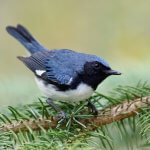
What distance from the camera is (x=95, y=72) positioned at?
2.12 m

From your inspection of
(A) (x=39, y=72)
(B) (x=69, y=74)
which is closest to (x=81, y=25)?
A: (A) (x=39, y=72)

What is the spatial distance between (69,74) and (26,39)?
0.84 meters

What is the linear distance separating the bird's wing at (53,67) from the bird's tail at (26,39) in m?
0.26

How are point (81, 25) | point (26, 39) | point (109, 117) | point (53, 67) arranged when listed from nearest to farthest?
point (109, 117) → point (53, 67) → point (26, 39) → point (81, 25)

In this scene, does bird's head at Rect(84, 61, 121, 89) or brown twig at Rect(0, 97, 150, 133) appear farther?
bird's head at Rect(84, 61, 121, 89)

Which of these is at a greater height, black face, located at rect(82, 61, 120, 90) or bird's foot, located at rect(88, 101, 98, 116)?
black face, located at rect(82, 61, 120, 90)

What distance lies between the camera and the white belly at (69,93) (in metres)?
2.02

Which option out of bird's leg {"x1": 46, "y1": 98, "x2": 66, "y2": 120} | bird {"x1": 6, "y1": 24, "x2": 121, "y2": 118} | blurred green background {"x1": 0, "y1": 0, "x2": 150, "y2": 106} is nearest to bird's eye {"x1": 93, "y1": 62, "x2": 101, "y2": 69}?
bird {"x1": 6, "y1": 24, "x2": 121, "y2": 118}

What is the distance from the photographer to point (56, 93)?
2145 mm

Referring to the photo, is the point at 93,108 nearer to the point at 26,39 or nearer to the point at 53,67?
the point at 53,67

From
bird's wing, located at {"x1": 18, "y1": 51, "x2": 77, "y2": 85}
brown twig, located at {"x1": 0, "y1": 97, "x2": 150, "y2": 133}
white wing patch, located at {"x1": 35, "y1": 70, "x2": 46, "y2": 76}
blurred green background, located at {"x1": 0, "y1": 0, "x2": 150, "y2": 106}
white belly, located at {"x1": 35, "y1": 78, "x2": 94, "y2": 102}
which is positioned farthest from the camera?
blurred green background, located at {"x1": 0, "y1": 0, "x2": 150, "y2": 106}

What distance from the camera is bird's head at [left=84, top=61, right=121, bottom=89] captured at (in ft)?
6.81

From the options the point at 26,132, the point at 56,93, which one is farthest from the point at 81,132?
the point at 56,93

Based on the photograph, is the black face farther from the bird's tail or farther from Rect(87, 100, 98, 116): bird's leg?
the bird's tail
